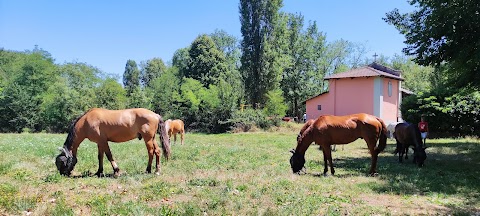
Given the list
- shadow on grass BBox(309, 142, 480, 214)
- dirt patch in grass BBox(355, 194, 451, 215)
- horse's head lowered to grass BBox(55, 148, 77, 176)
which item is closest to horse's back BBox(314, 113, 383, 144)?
shadow on grass BBox(309, 142, 480, 214)

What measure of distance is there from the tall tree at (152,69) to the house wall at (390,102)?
2296 inches

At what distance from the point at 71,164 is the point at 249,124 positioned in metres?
25.9

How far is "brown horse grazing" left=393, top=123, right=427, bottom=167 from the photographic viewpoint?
12.7 m

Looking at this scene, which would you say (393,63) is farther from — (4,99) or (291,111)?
(4,99)

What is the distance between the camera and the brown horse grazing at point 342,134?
1080cm

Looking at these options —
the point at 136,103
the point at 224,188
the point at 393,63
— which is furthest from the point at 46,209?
the point at 393,63

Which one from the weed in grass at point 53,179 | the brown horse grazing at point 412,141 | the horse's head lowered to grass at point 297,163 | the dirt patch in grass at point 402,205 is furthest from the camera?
the brown horse grazing at point 412,141

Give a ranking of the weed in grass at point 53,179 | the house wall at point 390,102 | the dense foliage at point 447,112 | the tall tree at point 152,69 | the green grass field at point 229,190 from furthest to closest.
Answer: the tall tree at point 152,69
the house wall at point 390,102
the dense foliage at point 447,112
the weed in grass at point 53,179
the green grass field at point 229,190

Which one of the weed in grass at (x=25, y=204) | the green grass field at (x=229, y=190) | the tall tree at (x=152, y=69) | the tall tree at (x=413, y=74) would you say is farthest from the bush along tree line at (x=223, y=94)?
the tall tree at (x=152, y=69)

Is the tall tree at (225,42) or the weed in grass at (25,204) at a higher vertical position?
the tall tree at (225,42)

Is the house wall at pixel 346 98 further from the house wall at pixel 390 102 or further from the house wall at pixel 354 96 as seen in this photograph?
the house wall at pixel 390 102

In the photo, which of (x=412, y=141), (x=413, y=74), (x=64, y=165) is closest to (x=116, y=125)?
(x=64, y=165)

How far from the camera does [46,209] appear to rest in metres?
6.10

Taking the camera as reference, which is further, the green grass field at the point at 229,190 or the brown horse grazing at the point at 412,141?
the brown horse grazing at the point at 412,141
